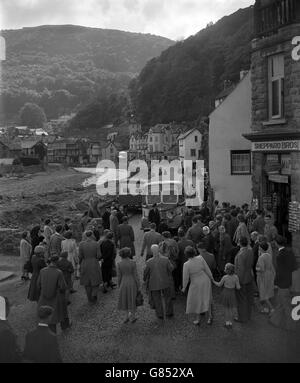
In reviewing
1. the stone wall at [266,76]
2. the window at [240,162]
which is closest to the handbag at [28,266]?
the stone wall at [266,76]

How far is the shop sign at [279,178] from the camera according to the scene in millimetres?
15259

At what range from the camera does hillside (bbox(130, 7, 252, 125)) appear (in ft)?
359

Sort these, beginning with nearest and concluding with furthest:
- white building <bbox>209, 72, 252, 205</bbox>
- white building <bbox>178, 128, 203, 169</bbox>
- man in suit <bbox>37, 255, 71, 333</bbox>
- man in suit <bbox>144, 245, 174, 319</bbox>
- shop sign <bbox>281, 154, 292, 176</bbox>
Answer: man in suit <bbox>37, 255, 71, 333</bbox> < man in suit <bbox>144, 245, 174, 319</bbox> < shop sign <bbox>281, 154, 292, 176</bbox> < white building <bbox>209, 72, 252, 205</bbox> < white building <bbox>178, 128, 203, 169</bbox>

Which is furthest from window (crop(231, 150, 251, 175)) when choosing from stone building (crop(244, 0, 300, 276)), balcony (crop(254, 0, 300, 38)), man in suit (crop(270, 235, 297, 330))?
man in suit (crop(270, 235, 297, 330))

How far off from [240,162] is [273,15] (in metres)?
7.61

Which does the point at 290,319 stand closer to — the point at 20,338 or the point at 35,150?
the point at 20,338

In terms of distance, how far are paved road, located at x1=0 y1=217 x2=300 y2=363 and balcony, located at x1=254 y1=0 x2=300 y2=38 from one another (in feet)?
30.3

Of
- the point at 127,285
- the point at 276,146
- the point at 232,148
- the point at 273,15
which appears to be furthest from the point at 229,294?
the point at 232,148

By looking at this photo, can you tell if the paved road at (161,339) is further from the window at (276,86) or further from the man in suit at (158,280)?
the window at (276,86)

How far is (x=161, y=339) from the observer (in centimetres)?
890

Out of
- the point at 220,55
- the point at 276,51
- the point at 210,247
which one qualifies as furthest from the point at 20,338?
the point at 220,55

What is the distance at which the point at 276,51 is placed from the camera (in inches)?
605

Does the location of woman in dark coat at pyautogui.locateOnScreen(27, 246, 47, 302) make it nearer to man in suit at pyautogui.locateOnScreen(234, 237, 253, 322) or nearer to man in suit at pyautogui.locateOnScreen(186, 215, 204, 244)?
man in suit at pyautogui.locateOnScreen(186, 215, 204, 244)
